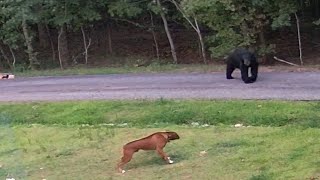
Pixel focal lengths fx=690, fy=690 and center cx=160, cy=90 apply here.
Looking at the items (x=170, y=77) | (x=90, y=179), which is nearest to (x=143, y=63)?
(x=170, y=77)

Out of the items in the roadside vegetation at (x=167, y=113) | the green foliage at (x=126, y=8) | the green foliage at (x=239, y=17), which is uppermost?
the green foliage at (x=126, y=8)

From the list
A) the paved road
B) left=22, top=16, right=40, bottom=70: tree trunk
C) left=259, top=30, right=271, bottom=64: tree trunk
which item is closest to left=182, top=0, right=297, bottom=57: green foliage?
left=259, top=30, right=271, bottom=64: tree trunk

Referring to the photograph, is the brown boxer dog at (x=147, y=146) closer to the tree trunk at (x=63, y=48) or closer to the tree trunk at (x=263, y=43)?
the tree trunk at (x=263, y=43)

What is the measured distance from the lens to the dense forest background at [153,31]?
20531 millimetres

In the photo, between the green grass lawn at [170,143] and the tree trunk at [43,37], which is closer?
the green grass lawn at [170,143]

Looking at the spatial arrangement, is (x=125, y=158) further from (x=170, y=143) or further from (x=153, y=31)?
(x=153, y=31)

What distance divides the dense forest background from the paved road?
382 centimetres

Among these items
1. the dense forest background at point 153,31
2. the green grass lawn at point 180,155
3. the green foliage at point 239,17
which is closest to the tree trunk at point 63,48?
the dense forest background at point 153,31

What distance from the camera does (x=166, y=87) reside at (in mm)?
15062

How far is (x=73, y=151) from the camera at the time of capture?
9.69 m

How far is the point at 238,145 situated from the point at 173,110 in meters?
3.14

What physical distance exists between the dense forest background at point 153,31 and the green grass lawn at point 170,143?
8144 mm

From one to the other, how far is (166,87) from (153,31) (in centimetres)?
1182

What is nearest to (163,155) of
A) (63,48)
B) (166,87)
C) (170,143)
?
(170,143)
